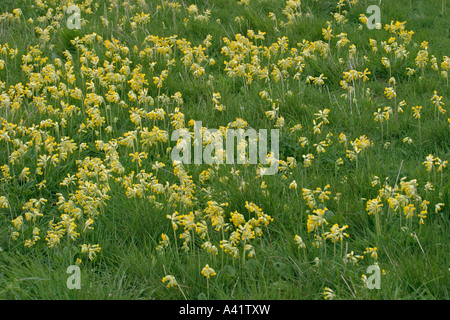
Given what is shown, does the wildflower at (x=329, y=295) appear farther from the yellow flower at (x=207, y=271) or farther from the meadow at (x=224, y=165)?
the yellow flower at (x=207, y=271)

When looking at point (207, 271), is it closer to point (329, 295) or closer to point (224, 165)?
point (329, 295)

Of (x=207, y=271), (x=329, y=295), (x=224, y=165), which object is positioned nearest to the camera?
(x=329, y=295)

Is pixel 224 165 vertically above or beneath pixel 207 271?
above

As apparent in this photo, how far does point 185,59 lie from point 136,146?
1.62 meters

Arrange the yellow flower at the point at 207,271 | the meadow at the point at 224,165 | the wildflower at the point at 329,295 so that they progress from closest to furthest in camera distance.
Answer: the wildflower at the point at 329,295 < the yellow flower at the point at 207,271 < the meadow at the point at 224,165

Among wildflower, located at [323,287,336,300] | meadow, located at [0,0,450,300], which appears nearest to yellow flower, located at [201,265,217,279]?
meadow, located at [0,0,450,300]

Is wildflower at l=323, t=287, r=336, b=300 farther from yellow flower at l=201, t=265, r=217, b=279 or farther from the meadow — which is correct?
yellow flower at l=201, t=265, r=217, b=279

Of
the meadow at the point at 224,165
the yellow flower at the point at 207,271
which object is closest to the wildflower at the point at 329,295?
the meadow at the point at 224,165

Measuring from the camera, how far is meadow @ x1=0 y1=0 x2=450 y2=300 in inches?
138

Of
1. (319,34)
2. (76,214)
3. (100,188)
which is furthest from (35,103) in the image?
(319,34)

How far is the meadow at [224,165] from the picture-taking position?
11.5 ft

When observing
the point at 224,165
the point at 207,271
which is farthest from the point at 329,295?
the point at 224,165

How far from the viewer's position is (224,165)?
Result: 4578 mm
